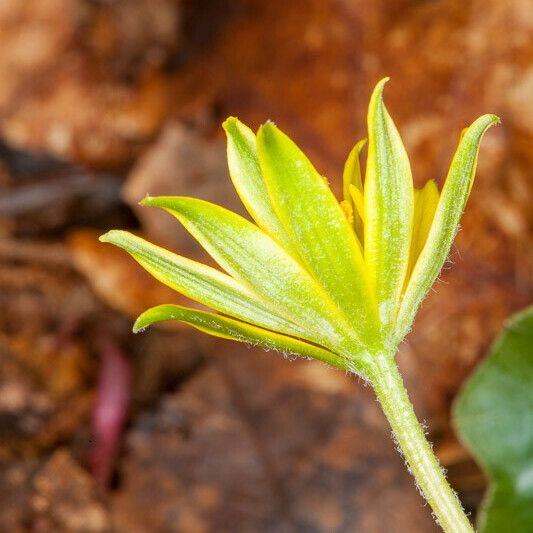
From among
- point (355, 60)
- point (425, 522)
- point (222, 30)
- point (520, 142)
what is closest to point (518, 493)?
point (425, 522)

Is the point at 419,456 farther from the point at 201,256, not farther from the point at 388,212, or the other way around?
the point at 201,256

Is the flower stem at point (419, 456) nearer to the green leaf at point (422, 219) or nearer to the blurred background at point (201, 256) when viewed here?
the green leaf at point (422, 219)

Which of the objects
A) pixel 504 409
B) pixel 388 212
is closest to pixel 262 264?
pixel 388 212

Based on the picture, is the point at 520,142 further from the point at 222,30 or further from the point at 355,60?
the point at 222,30

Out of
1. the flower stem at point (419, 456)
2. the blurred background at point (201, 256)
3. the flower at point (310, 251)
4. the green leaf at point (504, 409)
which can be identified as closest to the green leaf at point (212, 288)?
the flower at point (310, 251)

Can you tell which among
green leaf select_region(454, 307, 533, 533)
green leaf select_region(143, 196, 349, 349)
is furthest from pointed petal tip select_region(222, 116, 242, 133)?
green leaf select_region(454, 307, 533, 533)
